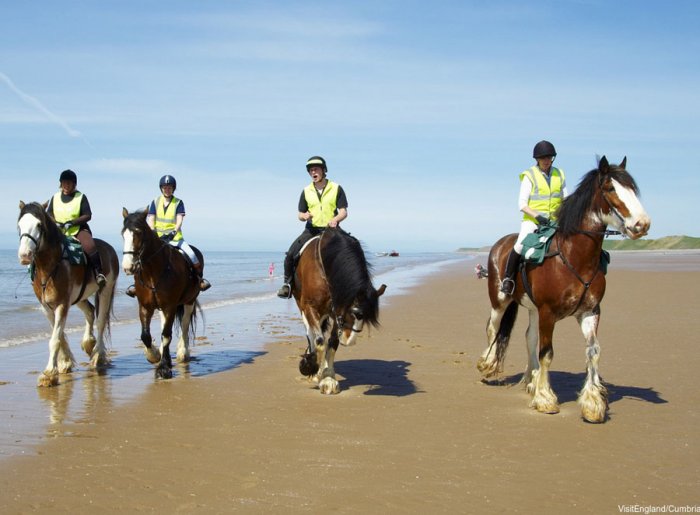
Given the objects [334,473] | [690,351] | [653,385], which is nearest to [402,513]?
[334,473]

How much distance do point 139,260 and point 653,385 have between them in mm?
6834

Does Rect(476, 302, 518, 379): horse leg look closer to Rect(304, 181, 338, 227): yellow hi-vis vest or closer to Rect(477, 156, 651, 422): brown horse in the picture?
Rect(477, 156, 651, 422): brown horse

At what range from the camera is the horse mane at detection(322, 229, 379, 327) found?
24.0 ft

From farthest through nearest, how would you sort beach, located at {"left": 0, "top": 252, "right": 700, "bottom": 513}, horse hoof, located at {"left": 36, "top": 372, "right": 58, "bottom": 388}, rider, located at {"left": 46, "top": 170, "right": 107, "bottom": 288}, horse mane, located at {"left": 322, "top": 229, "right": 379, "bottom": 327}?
rider, located at {"left": 46, "top": 170, "right": 107, "bottom": 288}, horse hoof, located at {"left": 36, "top": 372, "right": 58, "bottom": 388}, horse mane, located at {"left": 322, "top": 229, "right": 379, "bottom": 327}, beach, located at {"left": 0, "top": 252, "right": 700, "bottom": 513}

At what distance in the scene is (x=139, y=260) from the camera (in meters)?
8.33

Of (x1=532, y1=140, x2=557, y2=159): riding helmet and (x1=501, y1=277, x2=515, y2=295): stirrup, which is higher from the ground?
(x1=532, y1=140, x2=557, y2=159): riding helmet

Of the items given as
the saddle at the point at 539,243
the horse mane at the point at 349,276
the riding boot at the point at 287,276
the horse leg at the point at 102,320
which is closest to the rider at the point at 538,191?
the saddle at the point at 539,243

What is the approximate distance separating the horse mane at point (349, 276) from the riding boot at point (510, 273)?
1587 millimetres

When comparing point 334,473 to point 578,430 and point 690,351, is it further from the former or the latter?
point 690,351

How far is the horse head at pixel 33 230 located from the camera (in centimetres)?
768

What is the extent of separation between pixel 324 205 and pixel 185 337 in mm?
3455

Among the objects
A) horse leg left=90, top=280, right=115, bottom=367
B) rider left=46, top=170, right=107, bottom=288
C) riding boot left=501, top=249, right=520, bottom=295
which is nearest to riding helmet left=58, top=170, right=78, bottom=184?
rider left=46, top=170, right=107, bottom=288

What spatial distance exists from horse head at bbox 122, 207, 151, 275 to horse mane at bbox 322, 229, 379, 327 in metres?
2.55

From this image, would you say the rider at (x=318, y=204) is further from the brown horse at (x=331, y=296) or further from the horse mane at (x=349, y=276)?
the horse mane at (x=349, y=276)
